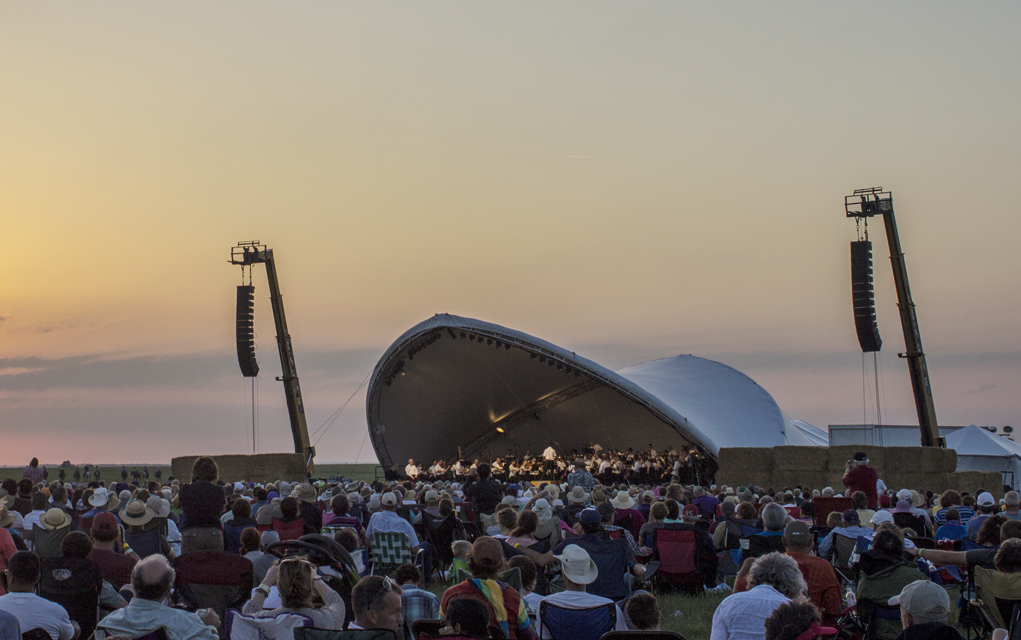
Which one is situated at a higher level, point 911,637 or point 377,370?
point 377,370

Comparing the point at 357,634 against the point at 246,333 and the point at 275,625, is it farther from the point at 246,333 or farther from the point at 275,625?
the point at 246,333

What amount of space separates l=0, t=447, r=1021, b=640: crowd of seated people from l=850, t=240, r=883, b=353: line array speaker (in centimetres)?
1128

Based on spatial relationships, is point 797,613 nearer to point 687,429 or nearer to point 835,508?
point 835,508

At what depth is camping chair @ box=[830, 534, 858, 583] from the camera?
333 inches

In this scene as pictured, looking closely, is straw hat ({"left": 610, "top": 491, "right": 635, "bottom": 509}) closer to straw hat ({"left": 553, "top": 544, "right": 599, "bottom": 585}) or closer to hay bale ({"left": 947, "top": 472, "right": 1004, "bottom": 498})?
straw hat ({"left": 553, "top": 544, "right": 599, "bottom": 585})

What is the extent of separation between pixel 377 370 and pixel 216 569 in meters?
25.2

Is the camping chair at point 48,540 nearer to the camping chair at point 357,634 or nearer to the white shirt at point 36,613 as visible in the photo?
the white shirt at point 36,613

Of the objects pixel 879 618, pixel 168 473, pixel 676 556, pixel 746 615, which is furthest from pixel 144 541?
pixel 168 473

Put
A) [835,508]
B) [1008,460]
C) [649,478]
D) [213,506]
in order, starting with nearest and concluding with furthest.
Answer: [213,506] < [835,508] < [1008,460] < [649,478]

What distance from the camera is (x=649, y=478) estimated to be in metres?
29.7

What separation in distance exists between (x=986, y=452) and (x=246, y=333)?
1984 cm

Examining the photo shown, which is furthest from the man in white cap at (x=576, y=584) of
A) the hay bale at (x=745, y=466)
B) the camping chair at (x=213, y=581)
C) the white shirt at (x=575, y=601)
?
the hay bale at (x=745, y=466)

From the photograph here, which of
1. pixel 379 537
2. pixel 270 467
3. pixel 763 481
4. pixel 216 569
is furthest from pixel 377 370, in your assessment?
pixel 216 569

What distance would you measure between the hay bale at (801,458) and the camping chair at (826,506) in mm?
11774
